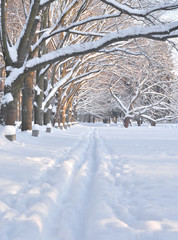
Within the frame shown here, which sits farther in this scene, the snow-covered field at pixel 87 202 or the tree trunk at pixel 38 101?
the tree trunk at pixel 38 101

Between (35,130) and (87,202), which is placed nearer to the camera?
(87,202)

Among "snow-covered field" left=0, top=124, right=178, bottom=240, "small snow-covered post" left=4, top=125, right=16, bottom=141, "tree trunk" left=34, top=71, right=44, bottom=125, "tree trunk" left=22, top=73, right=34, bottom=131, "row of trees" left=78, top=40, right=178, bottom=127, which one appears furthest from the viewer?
"row of trees" left=78, top=40, right=178, bottom=127

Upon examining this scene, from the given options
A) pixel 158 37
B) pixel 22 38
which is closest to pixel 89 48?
Result: pixel 158 37

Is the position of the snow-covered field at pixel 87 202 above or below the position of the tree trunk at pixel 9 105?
below

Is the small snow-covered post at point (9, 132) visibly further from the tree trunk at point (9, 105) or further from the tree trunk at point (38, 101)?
the tree trunk at point (38, 101)

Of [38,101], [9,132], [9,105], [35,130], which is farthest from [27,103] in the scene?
[9,132]

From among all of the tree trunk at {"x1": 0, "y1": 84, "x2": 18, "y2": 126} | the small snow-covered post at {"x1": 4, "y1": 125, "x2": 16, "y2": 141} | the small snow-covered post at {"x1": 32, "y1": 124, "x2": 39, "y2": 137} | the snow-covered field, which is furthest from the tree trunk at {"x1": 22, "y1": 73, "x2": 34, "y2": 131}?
the snow-covered field

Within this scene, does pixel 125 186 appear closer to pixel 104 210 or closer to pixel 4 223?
pixel 104 210

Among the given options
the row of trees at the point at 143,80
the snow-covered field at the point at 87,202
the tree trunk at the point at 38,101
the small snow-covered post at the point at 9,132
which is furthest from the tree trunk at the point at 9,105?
the row of trees at the point at 143,80

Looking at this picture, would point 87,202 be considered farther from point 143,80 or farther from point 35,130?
point 143,80

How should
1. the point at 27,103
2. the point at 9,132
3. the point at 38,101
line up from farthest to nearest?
the point at 38,101
the point at 27,103
the point at 9,132

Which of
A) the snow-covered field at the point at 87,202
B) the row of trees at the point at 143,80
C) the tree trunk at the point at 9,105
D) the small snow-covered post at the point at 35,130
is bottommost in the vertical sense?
the snow-covered field at the point at 87,202

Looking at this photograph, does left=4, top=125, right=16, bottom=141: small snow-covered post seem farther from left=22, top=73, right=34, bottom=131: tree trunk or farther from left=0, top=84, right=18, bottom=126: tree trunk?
left=22, top=73, right=34, bottom=131: tree trunk

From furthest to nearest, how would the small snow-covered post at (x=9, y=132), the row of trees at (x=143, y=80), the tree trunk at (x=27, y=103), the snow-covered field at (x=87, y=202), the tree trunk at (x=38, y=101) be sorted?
the row of trees at (x=143, y=80)
the tree trunk at (x=38, y=101)
the tree trunk at (x=27, y=103)
the small snow-covered post at (x=9, y=132)
the snow-covered field at (x=87, y=202)
